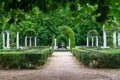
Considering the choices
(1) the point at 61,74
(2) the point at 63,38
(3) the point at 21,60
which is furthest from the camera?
(2) the point at 63,38

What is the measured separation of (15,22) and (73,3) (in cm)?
102

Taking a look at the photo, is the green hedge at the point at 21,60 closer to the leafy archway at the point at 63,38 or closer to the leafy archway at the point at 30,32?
the leafy archway at the point at 30,32

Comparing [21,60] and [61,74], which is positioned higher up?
[21,60]

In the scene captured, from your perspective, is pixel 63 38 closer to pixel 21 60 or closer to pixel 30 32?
pixel 30 32

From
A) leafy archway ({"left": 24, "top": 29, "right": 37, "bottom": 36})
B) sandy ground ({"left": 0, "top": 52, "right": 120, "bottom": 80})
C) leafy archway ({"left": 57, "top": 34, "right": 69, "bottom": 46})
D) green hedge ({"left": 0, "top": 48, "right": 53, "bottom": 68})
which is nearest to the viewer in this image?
sandy ground ({"left": 0, "top": 52, "right": 120, "bottom": 80})

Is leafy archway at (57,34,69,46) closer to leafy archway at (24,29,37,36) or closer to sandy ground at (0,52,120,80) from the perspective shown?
leafy archway at (24,29,37,36)

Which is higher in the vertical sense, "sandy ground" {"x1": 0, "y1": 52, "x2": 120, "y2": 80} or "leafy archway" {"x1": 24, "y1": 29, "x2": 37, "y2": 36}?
"leafy archway" {"x1": 24, "y1": 29, "x2": 37, "y2": 36}

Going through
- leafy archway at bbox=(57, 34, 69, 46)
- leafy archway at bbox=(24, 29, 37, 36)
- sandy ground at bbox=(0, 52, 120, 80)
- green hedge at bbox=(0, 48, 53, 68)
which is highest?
leafy archway at bbox=(24, 29, 37, 36)

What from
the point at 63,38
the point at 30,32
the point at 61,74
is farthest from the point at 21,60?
the point at 63,38

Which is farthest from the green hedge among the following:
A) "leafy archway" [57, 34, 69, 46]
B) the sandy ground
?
"leafy archway" [57, 34, 69, 46]

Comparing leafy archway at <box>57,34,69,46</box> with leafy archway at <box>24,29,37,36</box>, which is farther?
leafy archway at <box>57,34,69,46</box>

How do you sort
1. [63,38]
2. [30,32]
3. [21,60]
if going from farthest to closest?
[63,38], [30,32], [21,60]

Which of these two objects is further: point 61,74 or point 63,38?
point 63,38

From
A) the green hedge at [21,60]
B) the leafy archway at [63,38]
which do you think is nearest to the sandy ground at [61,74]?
the green hedge at [21,60]
